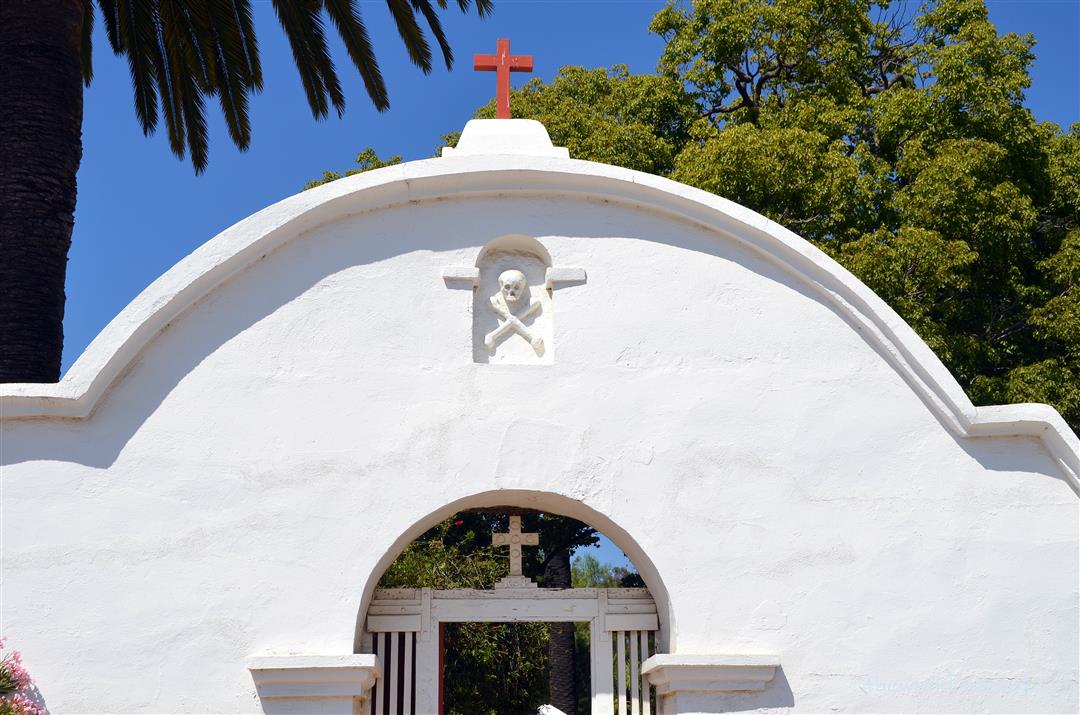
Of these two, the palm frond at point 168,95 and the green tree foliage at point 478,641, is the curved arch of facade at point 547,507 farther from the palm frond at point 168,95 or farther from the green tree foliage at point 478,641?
the green tree foliage at point 478,641

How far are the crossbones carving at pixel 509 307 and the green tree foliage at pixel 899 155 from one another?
22.8 feet

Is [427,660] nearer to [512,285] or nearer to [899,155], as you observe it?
[512,285]

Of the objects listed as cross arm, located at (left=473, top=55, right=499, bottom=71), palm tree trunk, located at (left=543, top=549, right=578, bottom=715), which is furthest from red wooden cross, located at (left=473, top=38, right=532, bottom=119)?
palm tree trunk, located at (left=543, top=549, right=578, bottom=715)

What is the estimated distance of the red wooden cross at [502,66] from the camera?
24.0 feet

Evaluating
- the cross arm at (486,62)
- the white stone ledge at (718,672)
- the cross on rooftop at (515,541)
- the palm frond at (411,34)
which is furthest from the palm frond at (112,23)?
the white stone ledge at (718,672)

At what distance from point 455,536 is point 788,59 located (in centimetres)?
964

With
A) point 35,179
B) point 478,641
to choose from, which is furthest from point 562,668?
point 35,179

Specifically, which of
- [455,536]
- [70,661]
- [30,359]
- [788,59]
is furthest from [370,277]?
[455,536]

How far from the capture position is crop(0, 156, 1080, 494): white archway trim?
6137mm

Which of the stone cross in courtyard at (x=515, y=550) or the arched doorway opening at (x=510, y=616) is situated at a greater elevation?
the stone cross in courtyard at (x=515, y=550)

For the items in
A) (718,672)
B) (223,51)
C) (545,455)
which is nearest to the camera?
(718,672)

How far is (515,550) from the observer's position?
717cm

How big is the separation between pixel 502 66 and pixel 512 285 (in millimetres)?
1692

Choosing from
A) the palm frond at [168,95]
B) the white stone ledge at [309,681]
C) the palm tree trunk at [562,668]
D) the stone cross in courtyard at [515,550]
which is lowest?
the palm tree trunk at [562,668]
